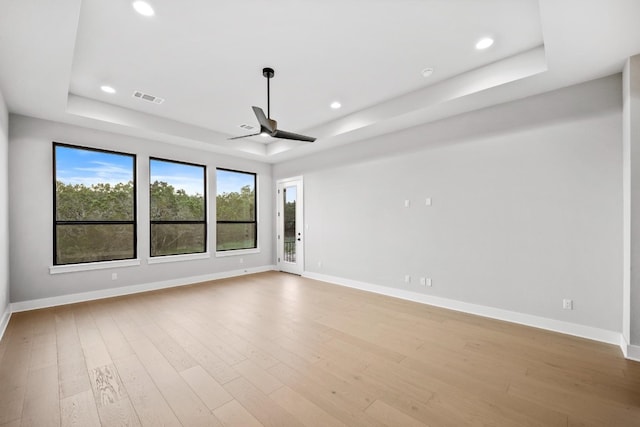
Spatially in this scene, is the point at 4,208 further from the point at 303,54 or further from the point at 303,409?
the point at 303,409

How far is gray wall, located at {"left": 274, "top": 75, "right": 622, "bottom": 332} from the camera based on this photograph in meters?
3.08

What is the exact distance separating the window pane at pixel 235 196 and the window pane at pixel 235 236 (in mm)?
189

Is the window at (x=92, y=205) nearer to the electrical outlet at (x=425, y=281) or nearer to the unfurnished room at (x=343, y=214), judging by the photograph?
the unfurnished room at (x=343, y=214)

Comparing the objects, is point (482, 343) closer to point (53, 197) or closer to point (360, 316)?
point (360, 316)

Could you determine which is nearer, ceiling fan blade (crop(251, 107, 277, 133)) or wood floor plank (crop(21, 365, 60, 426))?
wood floor plank (crop(21, 365, 60, 426))

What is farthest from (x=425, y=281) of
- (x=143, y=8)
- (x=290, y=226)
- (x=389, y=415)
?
(x=143, y=8)

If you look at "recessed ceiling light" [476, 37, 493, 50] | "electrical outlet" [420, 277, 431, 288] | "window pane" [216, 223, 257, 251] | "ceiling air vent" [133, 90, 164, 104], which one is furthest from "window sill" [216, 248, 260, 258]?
"recessed ceiling light" [476, 37, 493, 50]

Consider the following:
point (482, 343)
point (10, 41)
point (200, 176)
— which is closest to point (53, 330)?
point (10, 41)

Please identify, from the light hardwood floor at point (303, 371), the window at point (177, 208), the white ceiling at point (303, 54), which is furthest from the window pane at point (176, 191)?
the light hardwood floor at point (303, 371)

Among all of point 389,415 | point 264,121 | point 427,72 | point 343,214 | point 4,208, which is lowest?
point 389,415

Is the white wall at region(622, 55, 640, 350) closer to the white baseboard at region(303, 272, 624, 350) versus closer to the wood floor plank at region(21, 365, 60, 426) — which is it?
the white baseboard at region(303, 272, 624, 350)

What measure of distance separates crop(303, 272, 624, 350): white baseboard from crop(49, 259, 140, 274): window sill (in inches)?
164

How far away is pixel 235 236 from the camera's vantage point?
6.62m

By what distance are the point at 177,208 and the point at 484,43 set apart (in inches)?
223
